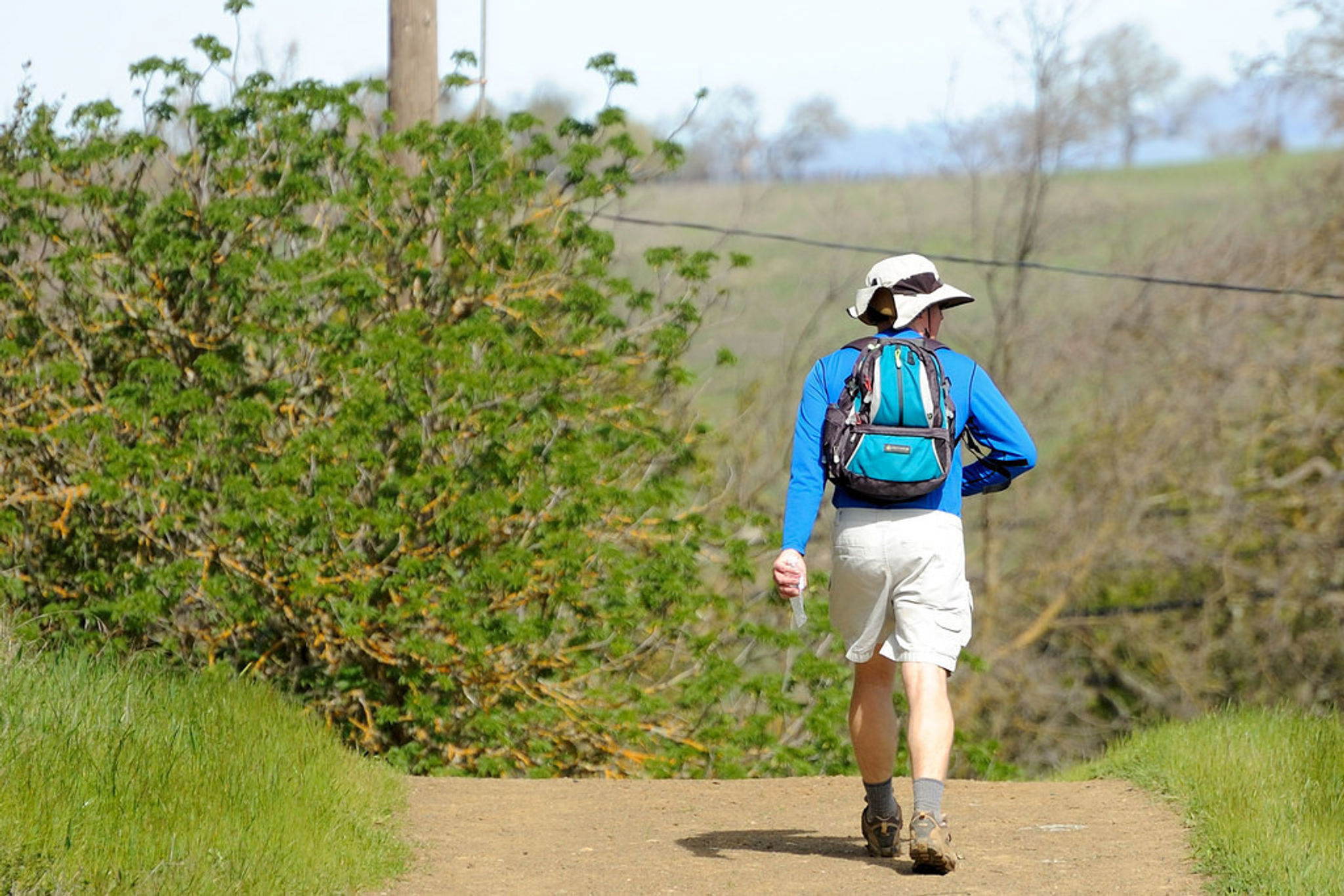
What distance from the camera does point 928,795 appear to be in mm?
4598

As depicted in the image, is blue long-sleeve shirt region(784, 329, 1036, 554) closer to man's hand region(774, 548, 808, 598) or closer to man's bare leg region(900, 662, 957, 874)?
man's hand region(774, 548, 808, 598)

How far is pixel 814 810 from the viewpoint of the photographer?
6164mm

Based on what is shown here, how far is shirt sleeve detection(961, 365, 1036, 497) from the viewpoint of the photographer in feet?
15.4

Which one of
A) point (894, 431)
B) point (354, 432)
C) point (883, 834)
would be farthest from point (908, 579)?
point (354, 432)

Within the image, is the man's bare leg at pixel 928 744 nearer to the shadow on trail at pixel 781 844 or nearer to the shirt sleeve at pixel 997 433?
the shadow on trail at pixel 781 844

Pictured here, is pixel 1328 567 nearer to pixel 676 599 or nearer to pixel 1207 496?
pixel 1207 496

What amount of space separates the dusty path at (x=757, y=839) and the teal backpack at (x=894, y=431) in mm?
1129

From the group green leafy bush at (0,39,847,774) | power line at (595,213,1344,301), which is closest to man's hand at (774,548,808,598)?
power line at (595,213,1344,301)

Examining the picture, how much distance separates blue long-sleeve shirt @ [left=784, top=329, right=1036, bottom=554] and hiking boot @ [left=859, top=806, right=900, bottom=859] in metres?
0.94

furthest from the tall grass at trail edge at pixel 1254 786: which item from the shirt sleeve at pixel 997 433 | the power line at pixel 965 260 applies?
the power line at pixel 965 260

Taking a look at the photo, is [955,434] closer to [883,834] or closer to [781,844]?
[883,834]

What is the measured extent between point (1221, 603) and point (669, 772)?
13.8 metres

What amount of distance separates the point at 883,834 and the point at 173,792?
6.84ft

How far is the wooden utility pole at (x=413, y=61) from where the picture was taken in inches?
382
